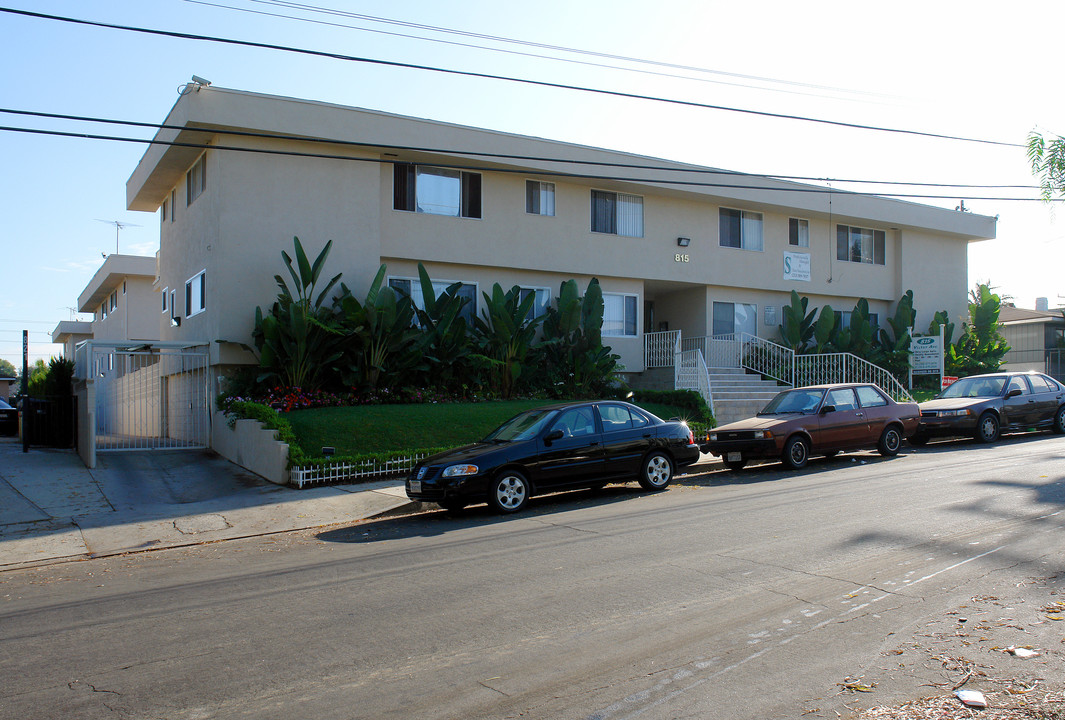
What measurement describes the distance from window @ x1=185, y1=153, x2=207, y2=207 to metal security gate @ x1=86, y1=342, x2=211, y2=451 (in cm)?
394

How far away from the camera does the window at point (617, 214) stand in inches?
904

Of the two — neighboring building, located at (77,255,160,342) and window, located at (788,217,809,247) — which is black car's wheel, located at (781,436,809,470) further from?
neighboring building, located at (77,255,160,342)

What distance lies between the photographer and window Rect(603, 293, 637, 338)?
2305cm

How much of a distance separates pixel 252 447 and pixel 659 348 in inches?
496

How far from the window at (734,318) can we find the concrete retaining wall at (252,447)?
49.4 feet

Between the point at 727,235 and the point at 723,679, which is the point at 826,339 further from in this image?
the point at 723,679

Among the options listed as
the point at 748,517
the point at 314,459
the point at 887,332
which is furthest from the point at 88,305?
the point at 748,517

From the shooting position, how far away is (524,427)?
11.7 meters

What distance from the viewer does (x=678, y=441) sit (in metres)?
12.6

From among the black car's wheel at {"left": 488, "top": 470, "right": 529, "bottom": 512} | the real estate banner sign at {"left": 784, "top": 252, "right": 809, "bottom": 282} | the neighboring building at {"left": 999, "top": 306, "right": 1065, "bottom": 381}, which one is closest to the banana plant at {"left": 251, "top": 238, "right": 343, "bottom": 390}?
the black car's wheel at {"left": 488, "top": 470, "right": 529, "bottom": 512}

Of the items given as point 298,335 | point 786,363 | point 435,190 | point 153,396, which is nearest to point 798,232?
point 786,363

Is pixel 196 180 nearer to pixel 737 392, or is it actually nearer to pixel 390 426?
pixel 390 426

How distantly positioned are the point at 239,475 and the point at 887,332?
22.7 metres

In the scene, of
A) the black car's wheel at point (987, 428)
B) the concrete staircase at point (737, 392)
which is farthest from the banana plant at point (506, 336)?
the black car's wheel at point (987, 428)
